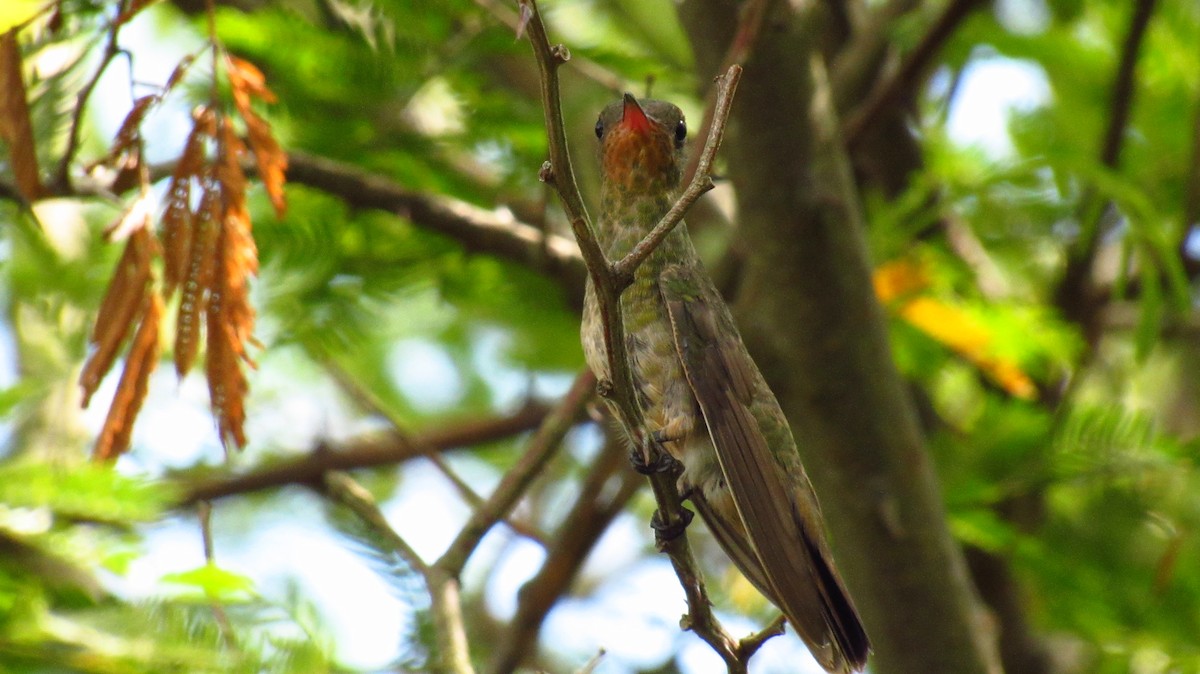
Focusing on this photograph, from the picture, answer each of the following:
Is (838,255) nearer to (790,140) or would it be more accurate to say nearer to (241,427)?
(790,140)

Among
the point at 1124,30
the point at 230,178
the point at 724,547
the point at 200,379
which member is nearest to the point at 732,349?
the point at 724,547

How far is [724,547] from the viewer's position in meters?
3.03

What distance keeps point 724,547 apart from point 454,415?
2.96 m

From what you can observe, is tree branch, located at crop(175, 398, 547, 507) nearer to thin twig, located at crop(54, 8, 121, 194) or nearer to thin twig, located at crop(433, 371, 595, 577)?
thin twig, located at crop(433, 371, 595, 577)

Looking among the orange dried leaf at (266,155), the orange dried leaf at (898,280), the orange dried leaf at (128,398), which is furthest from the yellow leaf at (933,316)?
the orange dried leaf at (128,398)

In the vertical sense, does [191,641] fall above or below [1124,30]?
below

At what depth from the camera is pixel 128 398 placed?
2.10 meters

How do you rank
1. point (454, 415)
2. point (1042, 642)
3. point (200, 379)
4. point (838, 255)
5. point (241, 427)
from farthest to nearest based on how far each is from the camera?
point (454, 415), point (200, 379), point (1042, 642), point (838, 255), point (241, 427)

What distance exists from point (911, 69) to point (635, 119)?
1.32m

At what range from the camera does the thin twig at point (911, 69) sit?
379 cm

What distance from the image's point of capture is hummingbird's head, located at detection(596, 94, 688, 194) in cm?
310

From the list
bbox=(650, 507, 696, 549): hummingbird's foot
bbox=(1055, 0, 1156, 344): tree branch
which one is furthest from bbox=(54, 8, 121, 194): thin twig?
bbox=(1055, 0, 1156, 344): tree branch

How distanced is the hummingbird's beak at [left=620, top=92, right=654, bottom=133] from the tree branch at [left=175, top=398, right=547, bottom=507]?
1.43 m

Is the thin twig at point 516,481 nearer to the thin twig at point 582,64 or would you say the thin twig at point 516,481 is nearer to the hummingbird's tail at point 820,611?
the hummingbird's tail at point 820,611
